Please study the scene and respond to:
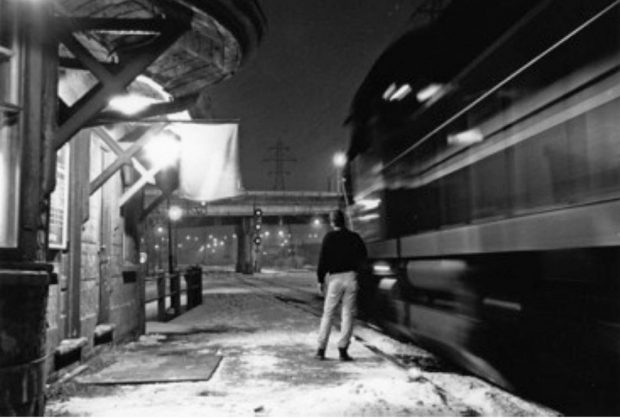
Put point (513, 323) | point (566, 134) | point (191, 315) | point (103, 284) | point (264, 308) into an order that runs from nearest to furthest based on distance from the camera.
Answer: point (566, 134) < point (513, 323) < point (103, 284) < point (191, 315) < point (264, 308)

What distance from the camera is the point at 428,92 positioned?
7.82 metres

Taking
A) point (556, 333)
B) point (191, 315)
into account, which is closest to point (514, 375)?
point (556, 333)

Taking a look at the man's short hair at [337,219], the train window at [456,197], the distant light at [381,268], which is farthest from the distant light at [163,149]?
the train window at [456,197]

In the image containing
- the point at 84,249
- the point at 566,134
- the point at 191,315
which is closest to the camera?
the point at 566,134

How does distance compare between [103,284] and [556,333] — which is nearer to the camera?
[556,333]

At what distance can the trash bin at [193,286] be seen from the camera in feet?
59.4

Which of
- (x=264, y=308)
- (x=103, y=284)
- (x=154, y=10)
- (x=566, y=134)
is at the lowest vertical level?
(x=264, y=308)

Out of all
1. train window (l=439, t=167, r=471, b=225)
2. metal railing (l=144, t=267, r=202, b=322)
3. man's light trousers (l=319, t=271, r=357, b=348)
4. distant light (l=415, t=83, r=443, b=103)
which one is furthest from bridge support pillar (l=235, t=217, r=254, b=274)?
train window (l=439, t=167, r=471, b=225)

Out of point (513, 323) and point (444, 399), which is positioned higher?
point (513, 323)

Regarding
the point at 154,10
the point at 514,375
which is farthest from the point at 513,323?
the point at 154,10

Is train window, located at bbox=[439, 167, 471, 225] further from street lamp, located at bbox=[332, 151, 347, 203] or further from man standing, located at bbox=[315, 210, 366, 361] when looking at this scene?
street lamp, located at bbox=[332, 151, 347, 203]

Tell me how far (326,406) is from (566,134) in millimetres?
3017

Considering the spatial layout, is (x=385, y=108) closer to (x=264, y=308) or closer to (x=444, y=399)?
(x=444, y=399)

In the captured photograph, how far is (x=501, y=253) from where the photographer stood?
18.2 feet
